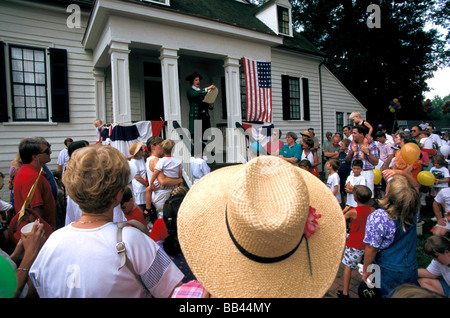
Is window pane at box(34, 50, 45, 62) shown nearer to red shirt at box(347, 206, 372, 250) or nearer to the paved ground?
red shirt at box(347, 206, 372, 250)

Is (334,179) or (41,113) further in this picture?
(41,113)

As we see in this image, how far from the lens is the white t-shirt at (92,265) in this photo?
1.15 meters

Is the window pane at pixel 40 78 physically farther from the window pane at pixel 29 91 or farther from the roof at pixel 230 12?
the roof at pixel 230 12

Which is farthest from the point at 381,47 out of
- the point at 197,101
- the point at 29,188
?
the point at 29,188

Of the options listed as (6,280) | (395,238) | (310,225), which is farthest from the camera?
(395,238)

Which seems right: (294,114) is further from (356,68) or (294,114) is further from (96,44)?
(356,68)

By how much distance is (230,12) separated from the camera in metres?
12.1

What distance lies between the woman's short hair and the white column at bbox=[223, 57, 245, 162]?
25.2ft

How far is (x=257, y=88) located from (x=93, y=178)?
8.86 m

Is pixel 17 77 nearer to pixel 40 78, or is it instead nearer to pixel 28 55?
pixel 40 78

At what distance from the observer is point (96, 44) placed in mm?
8578

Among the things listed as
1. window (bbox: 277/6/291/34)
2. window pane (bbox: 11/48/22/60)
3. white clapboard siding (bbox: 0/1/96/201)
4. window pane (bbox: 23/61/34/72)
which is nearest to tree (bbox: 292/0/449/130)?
window (bbox: 277/6/291/34)

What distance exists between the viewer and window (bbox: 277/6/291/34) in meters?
13.6

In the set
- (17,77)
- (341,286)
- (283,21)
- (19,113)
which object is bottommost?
(341,286)
